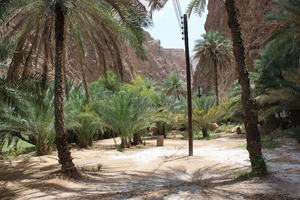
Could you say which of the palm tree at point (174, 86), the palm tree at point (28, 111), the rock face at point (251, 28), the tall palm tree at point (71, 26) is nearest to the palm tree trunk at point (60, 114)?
the tall palm tree at point (71, 26)

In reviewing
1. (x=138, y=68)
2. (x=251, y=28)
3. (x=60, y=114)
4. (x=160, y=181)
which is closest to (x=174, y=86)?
(x=251, y=28)

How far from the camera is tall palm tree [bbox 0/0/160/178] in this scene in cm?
691

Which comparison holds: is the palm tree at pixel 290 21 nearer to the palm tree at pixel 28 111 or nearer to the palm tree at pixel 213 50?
the palm tree at pixel 28 111

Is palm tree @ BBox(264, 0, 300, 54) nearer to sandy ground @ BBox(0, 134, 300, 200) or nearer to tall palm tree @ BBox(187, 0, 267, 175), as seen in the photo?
sandy ground @ BBox(0, 134, 300, 200)

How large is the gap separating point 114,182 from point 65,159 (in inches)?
61.8

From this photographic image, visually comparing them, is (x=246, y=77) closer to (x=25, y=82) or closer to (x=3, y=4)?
(x=3, y=4)

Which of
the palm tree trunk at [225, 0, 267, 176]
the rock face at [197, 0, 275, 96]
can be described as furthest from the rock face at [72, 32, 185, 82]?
the palm tree trunk at [225, 0, 267, 176]

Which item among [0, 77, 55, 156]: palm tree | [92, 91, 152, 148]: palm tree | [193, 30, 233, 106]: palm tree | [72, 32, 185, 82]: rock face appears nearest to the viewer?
[0, 77, 55, 156]: palm tree

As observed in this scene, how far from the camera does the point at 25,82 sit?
7.63m

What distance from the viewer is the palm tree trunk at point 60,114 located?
6.83 meters

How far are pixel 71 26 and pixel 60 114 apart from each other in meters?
3.55

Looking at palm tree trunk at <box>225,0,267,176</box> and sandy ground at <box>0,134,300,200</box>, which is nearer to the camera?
sandy ground at <box>0,134,300,200</box>

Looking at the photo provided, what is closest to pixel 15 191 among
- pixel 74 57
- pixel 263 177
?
pixel 263 177

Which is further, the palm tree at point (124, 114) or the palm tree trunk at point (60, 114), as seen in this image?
the palm tree at point (124, 114)
